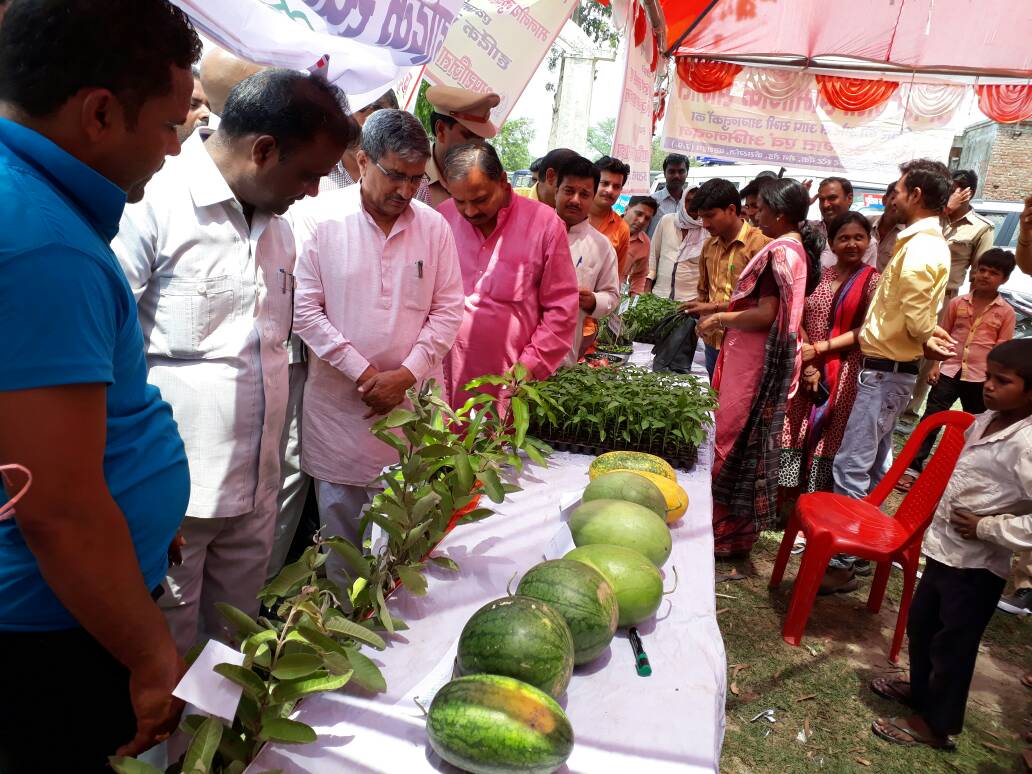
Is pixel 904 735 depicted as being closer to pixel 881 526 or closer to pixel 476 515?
pixel 881 526

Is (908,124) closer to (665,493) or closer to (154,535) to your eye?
(665,493)

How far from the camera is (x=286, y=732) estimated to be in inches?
43.3

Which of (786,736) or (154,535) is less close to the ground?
(154,535)

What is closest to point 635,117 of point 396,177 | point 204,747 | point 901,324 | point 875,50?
point 901,324

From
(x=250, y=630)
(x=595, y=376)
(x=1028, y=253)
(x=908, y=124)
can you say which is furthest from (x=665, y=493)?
(x=908, y=124)

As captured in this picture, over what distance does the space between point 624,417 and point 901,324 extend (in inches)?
92.3

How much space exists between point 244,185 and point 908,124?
743 cm

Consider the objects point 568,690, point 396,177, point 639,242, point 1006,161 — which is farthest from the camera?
point 1006,161

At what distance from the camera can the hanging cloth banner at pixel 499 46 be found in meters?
3.04

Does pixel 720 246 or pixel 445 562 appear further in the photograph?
pixel 720 246

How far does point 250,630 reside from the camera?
129cm

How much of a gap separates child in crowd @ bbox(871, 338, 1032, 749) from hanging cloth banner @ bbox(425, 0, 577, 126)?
7.66 ft

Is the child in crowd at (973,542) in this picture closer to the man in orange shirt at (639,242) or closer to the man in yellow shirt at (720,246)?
the man in yellow shirt at (720,246)

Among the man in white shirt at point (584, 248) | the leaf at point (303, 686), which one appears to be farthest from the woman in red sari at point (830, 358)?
the leaf at point (303, 686)
